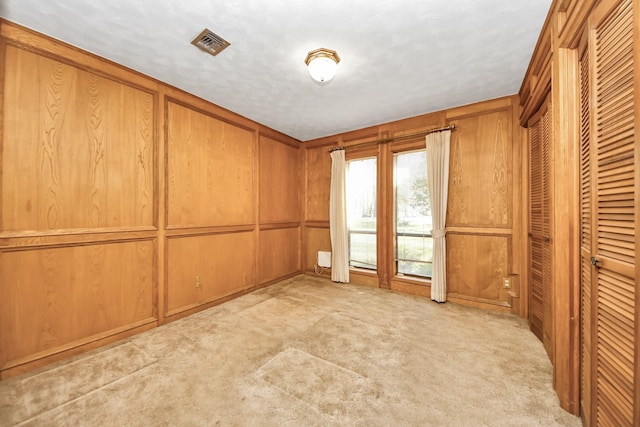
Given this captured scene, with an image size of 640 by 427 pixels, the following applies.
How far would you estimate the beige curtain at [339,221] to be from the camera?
4125 millimetres

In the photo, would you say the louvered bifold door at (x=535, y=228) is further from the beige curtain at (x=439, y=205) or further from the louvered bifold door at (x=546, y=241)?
the beige curtain at (x=439, y=205)

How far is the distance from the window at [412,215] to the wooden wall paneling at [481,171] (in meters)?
0.38

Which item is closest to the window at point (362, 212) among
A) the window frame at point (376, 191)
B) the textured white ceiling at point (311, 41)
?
the window frame at point (376, 191)

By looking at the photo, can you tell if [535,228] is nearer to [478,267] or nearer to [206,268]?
[478,267]

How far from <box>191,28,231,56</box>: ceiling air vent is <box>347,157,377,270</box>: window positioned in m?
2.68

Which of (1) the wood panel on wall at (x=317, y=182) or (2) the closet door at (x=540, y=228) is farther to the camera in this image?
(1) the wood panel on wall at (x=317, y=182)

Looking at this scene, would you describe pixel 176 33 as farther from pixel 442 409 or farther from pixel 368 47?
pixel 442 409

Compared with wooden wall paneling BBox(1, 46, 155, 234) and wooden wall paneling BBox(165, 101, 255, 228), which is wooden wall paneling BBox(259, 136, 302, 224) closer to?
wooden wall paneling BBox(165, 101, 255, 228)

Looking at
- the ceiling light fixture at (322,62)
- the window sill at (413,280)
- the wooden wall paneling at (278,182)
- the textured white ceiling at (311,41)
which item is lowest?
the window sill at (413,280)

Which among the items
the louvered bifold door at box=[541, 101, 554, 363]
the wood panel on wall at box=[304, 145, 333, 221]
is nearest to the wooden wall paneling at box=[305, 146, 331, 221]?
the wood panel on wall at box=[304, 145, 333, 221]

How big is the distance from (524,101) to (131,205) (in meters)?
4.24

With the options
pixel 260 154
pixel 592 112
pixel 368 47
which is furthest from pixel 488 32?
pixel 260 154

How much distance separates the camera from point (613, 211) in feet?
3.50

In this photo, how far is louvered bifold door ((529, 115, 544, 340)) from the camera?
2.30m
